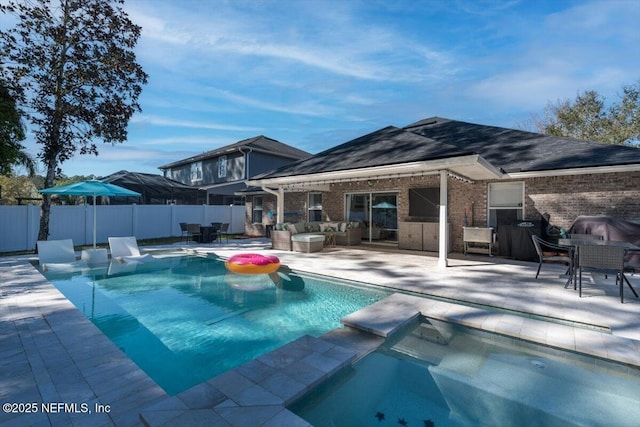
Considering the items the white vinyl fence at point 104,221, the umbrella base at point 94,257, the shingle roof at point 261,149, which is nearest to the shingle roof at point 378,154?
the umbrella base at point 94,257

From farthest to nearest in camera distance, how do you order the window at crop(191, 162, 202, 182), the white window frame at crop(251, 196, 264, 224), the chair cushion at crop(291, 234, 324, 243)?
the window at crop(191, 162, 202, 182) < the white window frame at crop(251, 196, 264, 224) < the chair cushion at crop(291, 234, 324, 243)

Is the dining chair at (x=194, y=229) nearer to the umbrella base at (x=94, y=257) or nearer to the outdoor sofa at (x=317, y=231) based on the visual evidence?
the outdoor sofa at (x=317, y=231)

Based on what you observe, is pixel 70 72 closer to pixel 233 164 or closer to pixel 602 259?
pixel 233 164

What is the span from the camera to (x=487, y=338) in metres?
4.20

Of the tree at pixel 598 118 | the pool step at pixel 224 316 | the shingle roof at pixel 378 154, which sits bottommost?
the pool step at pixel 224 316

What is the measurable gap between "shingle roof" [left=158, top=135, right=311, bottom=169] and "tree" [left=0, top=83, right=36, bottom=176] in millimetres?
12112

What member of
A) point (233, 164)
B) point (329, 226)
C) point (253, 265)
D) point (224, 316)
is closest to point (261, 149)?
point (233, 164)

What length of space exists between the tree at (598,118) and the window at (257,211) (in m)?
23.2

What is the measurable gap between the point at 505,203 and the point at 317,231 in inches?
279

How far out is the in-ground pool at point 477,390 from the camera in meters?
2.77

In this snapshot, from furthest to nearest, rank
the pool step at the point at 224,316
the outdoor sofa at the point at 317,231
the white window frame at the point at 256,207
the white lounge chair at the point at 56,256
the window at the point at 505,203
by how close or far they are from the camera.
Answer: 1. the white window frame at the point at 256,207
2. the outdoor sofa at the point at 317,231
3. the window at the point at 505,203
4. the white lounge chair at the point at 56,256
5. the pool step at the point at 224,316

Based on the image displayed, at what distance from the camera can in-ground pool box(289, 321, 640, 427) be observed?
2768 mm

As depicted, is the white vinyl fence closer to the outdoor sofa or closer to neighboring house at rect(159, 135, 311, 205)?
neighboring house at rect(159, 135, 311, 205)

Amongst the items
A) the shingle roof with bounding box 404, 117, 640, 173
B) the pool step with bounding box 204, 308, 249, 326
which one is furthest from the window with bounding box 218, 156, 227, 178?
the pool step with bounding box 204, 308, 249, 326
